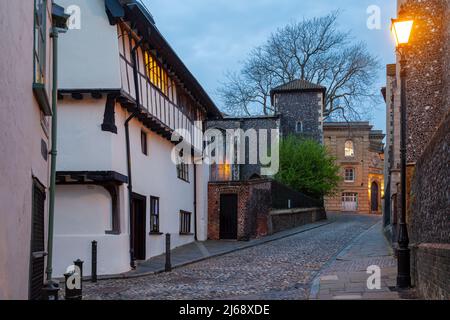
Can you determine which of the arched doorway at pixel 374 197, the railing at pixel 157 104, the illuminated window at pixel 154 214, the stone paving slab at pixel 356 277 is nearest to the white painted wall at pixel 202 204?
the railing at pixel 157 104

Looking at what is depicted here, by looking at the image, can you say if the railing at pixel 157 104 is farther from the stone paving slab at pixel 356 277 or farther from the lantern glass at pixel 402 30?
the lantern glass at pixel 402 30

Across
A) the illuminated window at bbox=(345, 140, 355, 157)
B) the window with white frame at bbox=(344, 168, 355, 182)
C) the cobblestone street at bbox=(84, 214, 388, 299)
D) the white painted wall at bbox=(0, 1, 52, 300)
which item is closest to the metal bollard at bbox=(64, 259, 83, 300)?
the white painted wall at bbox=(0, 1, 52, 300)

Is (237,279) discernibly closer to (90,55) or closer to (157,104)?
(90,55)

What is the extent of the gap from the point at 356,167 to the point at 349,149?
6.57 feet

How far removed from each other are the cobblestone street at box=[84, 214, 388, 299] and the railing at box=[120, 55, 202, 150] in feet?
16.2

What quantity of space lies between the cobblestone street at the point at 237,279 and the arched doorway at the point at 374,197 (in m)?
44.2

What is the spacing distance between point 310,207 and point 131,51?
2656 cm

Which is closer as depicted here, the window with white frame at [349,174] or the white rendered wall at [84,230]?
the white rendered wall at [84,230]

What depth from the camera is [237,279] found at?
47.9ft

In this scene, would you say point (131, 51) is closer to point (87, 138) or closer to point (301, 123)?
point (87, 138)

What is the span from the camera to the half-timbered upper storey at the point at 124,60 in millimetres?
16344

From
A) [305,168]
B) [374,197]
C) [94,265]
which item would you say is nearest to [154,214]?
[94,265]

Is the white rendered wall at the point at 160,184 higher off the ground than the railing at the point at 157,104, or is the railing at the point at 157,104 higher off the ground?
the railing at the point at 157,104

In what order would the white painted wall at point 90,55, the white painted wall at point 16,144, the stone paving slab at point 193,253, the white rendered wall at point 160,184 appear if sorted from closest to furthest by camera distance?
the white painted wall at point 16,144
the white painted wall at point 90,55
the stone paving slab at point 193,253
the white rendered wall at point 160,184
